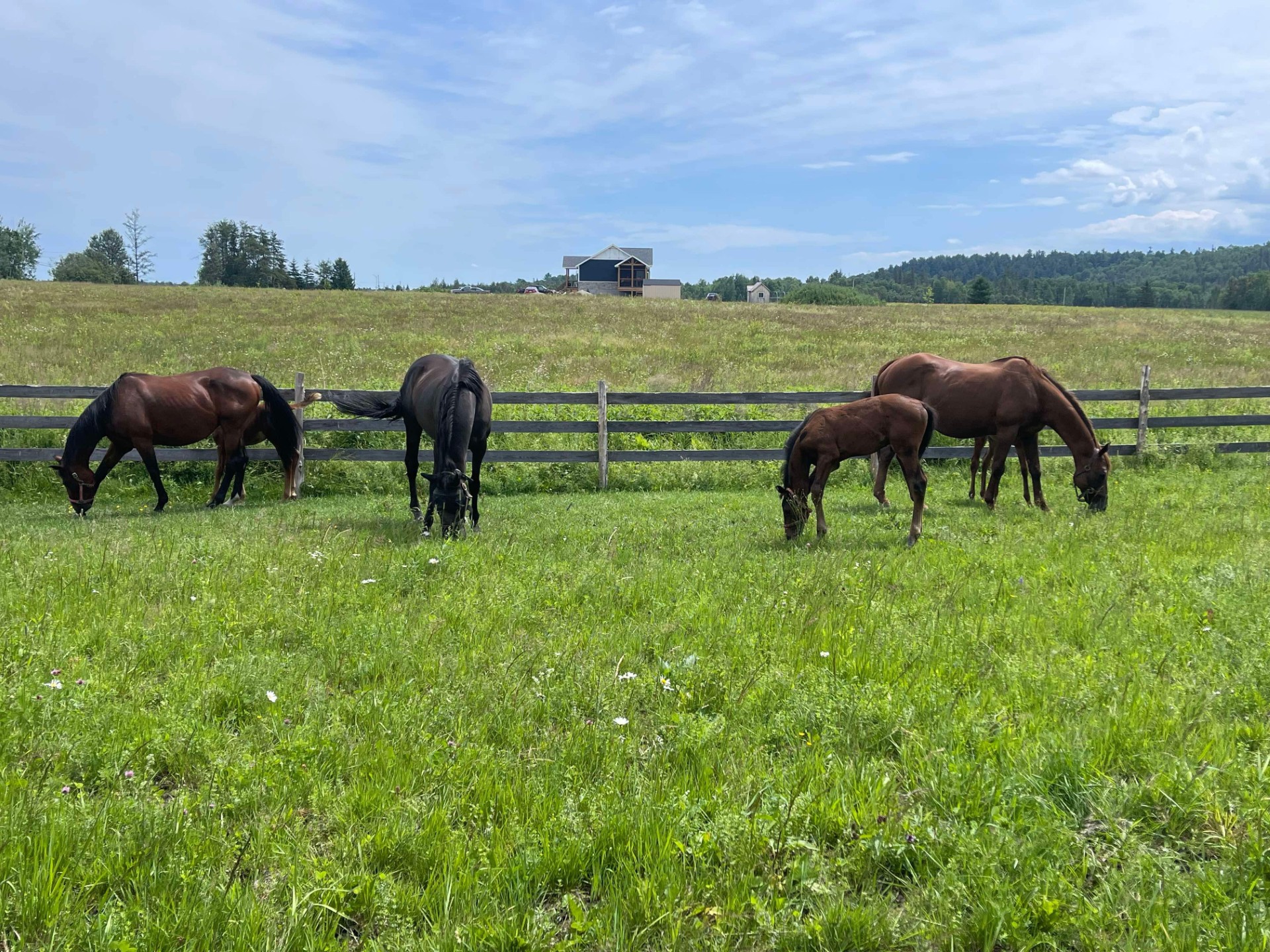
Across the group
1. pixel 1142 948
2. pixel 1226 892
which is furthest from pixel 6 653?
pixel 1226 892

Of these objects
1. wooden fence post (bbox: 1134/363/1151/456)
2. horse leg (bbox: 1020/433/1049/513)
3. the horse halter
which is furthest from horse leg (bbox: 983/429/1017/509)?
wooden fence post (bbox: 1134/363/1151/456)

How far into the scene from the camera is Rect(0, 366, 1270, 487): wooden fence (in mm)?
12422

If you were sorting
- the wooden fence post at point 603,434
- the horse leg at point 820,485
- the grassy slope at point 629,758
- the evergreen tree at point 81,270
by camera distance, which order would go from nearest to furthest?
1. the grassy slope at point 629,758
2. the horse leg at point 820,485
3. the wooden fence post at point 603,434
4. the evergreen tree at point 81,270

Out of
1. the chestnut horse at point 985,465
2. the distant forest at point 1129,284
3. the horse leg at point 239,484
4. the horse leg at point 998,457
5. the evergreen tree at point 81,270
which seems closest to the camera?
the horse leg at point 998,457

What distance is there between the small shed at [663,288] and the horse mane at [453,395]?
72.0m

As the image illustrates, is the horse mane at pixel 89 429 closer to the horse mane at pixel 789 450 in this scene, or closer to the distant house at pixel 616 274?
the horse mane at pixel 789 450

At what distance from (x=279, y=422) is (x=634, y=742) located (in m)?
10.4

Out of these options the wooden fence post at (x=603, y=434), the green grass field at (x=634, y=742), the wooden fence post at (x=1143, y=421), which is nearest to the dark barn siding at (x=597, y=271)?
the wooden fence post at (x=1143, y=421)

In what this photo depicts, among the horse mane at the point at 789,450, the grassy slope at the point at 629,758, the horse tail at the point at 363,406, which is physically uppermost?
the horse tail at the point at 363,406

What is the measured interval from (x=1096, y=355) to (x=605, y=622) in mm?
33039

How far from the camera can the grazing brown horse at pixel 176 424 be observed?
1077 centimetres

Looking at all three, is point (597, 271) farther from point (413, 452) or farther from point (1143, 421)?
point (413, 452)

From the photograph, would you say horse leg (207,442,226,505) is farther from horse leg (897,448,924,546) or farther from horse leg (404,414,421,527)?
horse leg (897,448,924,546)

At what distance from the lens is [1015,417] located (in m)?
10.3
